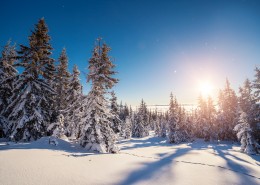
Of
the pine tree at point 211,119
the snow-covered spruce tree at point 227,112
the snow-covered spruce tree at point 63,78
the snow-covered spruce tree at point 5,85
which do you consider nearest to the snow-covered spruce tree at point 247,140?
the snow-covered spruce tree at point 227,112

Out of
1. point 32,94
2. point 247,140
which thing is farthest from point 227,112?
point 32,94

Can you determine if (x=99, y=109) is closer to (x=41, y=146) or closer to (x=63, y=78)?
(x=41, y=146)

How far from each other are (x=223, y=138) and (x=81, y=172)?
50175 mm

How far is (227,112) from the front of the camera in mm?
47469

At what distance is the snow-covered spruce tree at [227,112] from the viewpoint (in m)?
46.0

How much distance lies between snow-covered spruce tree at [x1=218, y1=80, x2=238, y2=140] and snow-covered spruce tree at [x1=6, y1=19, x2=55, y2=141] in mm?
43857

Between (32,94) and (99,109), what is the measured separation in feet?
22.2

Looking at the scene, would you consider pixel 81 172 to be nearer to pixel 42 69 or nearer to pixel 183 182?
pixel 183 182

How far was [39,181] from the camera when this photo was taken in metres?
6.05

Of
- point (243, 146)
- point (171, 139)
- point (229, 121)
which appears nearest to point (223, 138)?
point (229, 121)

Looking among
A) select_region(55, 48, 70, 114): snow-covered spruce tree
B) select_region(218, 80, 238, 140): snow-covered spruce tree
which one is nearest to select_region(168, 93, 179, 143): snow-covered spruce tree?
select_region(218, 80, 238, 140): snow-covered spruce tree

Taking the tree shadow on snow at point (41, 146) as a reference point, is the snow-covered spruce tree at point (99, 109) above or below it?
above

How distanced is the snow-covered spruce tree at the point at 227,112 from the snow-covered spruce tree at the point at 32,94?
1727 inches

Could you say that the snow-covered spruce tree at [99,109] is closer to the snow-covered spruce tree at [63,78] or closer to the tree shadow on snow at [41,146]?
the tree shadow on snow at [41,146]
